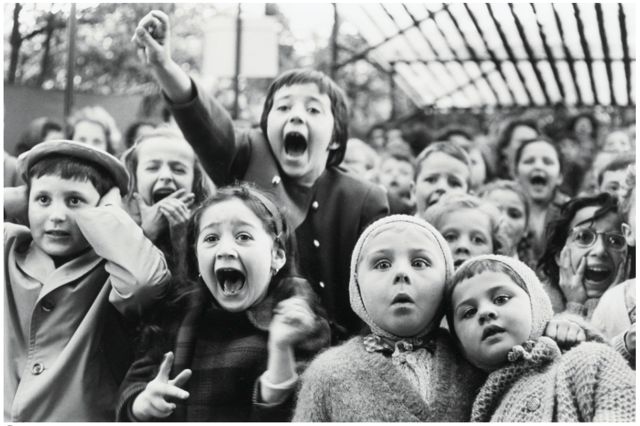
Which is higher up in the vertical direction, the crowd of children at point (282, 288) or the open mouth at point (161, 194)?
the open mouth at point (161, 194)

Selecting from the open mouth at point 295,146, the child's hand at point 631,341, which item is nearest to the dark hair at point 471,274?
the child's hand at point 631,341

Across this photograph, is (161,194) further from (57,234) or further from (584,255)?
(584,255)

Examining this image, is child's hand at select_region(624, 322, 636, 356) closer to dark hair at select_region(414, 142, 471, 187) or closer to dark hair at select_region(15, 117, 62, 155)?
dark hair at select_region(414, 142, 471, 187)

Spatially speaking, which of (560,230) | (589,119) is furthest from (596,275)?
(589,119)

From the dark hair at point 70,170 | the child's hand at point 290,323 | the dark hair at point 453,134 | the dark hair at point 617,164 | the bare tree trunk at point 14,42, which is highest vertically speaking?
the bare tree trunk at point 14,42

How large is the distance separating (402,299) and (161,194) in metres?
0.96

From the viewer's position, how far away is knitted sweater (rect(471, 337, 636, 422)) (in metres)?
1.83

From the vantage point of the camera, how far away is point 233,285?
2154mm

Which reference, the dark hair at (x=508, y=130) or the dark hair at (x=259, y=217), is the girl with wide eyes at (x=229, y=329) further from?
the dark hair at (x=508, y=130)

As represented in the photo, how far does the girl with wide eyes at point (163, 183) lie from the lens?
2367 millimetres

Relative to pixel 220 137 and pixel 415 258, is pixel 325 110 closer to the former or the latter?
pixel 220 137

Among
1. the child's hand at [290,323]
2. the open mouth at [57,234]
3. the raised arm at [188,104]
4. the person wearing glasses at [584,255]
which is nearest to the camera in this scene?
→ the child's hand at [290,323]

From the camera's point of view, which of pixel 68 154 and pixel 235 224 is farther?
pixel 68 154

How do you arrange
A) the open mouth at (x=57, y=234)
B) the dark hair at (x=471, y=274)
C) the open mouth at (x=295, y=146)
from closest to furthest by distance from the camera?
the dark hair at (x=471, y=274) < the open mouth at (x=57, y=234) < the open mouth at (x=295, y=146)
